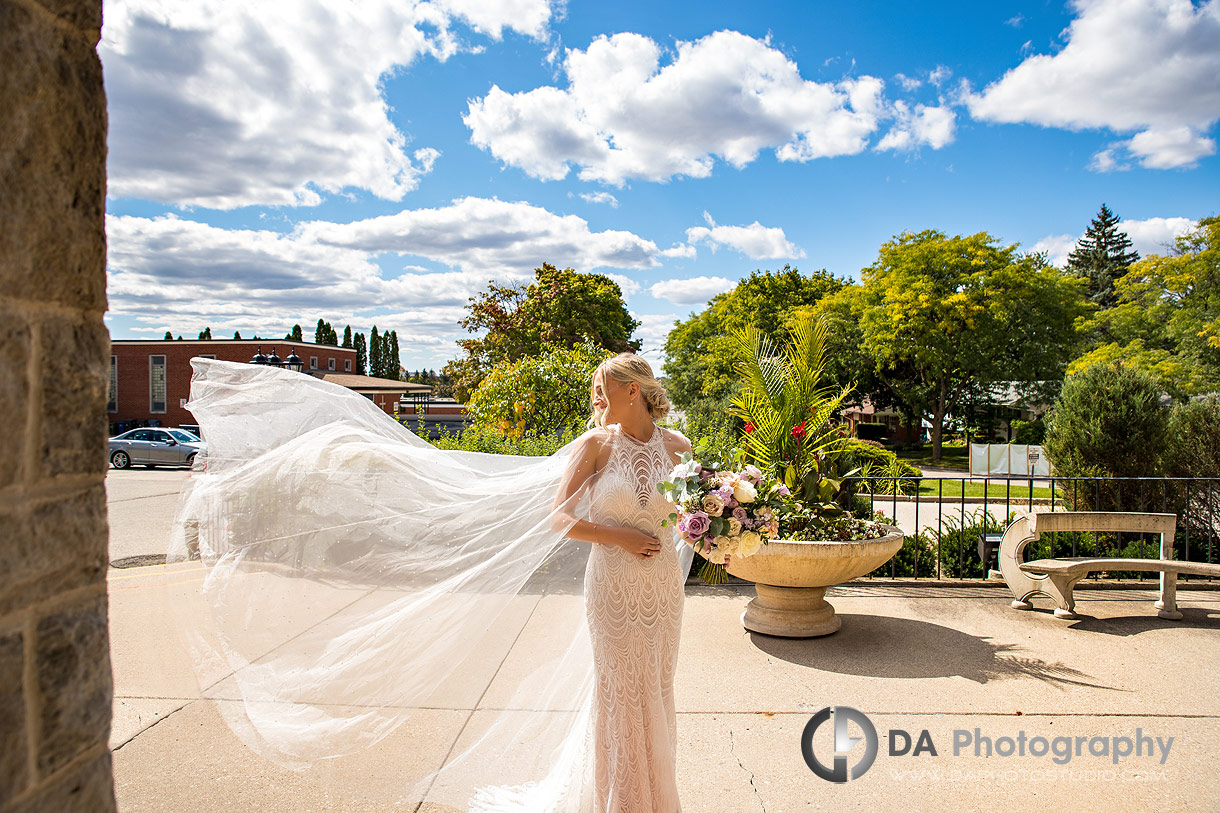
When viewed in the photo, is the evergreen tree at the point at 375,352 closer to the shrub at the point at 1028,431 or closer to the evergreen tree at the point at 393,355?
the evergreen tree at the point at 393,355

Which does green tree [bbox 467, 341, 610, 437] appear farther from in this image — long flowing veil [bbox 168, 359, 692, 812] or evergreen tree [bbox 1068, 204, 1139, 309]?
evergreen tree [bbox 1068, 204, 1139, 309]

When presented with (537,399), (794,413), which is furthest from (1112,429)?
(537,399)

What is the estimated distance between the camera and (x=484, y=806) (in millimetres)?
3234

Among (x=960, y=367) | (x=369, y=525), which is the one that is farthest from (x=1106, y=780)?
(x=960, y=367)

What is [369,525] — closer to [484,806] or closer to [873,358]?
[484,806]

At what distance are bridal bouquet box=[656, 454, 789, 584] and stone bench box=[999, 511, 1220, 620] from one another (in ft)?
13.1

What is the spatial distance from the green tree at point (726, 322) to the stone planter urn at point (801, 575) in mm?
30000

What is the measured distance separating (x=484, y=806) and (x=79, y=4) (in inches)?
129

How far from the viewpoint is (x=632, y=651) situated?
9.96 ft

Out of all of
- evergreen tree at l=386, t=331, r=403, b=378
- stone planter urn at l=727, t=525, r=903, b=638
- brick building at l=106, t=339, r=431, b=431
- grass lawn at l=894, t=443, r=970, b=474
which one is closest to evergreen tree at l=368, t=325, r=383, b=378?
evergreen tree at l=386, t=331, r=403, b=378

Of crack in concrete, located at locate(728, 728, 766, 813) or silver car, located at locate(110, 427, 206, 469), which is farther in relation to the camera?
silver car, located at locate(110, 427, 206, 469)

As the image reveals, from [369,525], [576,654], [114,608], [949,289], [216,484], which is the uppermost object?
[949,289]

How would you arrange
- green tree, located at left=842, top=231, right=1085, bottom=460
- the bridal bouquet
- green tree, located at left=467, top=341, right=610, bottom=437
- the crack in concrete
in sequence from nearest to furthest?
the bridal bouquet < the crack in concrete < green tree, located at left=467, top=341, right=610, bottom=437 < green tree, located at left=842, top=231, right=1085, bottom=460

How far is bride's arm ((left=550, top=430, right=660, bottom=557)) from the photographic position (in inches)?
120
